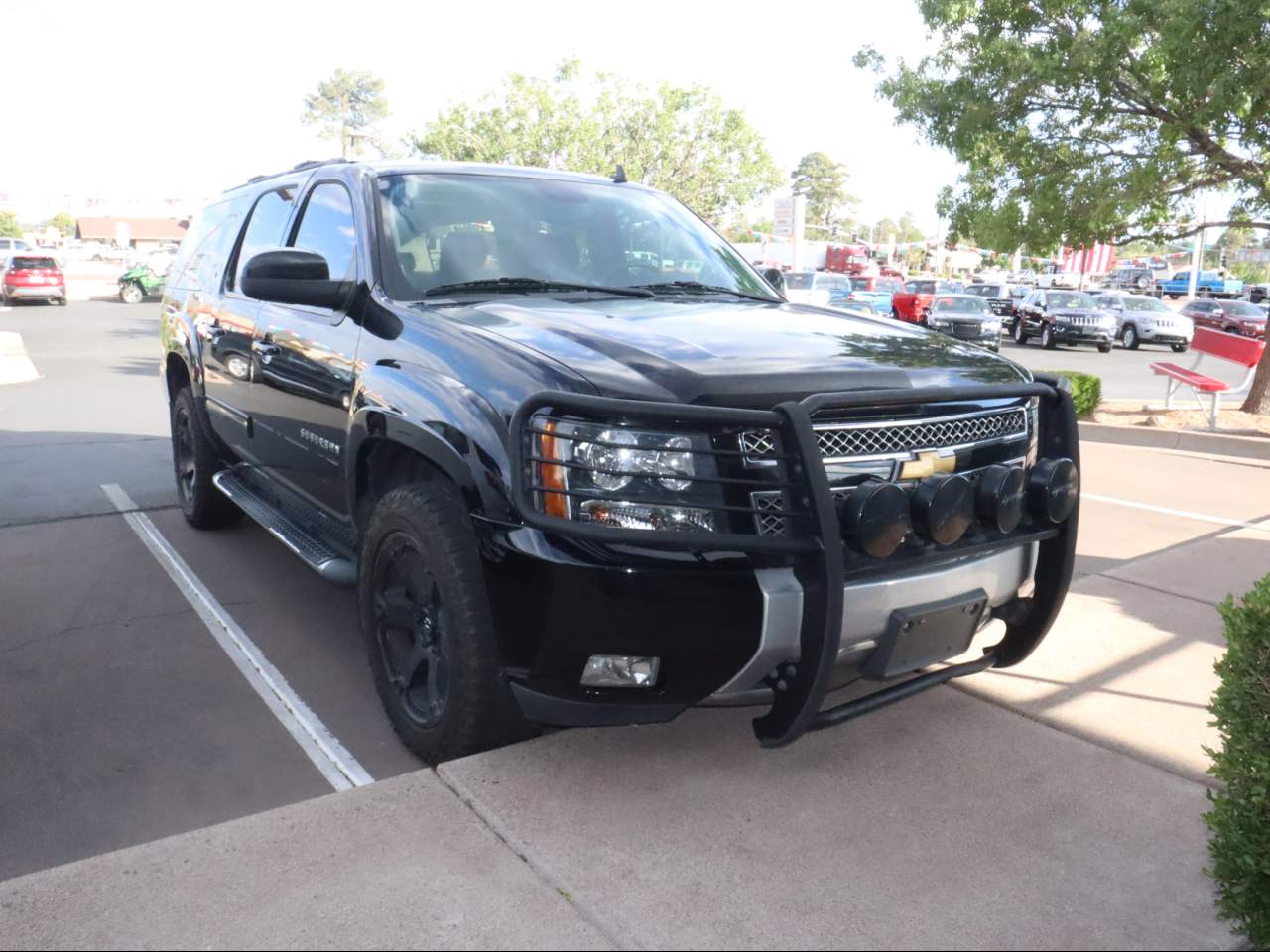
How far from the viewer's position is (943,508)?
9.79 ft

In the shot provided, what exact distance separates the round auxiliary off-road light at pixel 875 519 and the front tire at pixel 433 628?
3.35 ft

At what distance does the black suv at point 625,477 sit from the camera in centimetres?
282

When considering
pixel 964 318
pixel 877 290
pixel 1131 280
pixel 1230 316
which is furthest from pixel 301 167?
pixel 1131 280

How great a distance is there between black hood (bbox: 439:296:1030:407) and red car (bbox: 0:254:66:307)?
119ft

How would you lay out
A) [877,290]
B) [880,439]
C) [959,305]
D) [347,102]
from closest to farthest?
[880,439] → [959,305] → [877,290] → [347,102]

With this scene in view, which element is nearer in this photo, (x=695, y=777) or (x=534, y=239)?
(x=695, y=777)

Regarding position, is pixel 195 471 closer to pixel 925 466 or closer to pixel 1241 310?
pixel 925 466

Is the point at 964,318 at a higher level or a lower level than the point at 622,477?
lower

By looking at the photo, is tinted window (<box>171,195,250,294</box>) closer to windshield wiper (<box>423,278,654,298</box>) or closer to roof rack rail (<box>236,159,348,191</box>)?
roof rack rail (<box>236,159,348,191</box>)

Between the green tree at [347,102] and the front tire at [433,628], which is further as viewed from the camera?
the green tree at [347,102]

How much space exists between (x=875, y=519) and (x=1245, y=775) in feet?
3.56

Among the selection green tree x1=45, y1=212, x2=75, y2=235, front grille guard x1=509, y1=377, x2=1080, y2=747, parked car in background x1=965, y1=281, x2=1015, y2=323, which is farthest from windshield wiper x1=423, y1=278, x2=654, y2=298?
green tree x1=45, y1=212, x2=75, y2=235

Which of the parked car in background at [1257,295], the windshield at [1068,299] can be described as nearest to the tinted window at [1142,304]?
the windshield at [1068,299]

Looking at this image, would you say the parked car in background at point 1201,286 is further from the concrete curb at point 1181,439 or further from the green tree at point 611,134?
the concrete curb at point 1181,439
